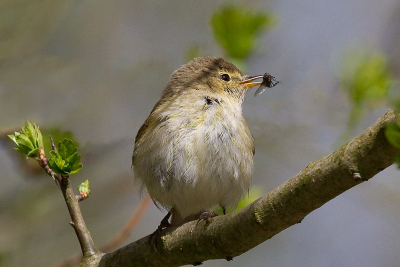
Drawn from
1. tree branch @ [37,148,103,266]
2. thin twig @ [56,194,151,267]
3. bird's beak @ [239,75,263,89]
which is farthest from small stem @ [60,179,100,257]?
bird's beak @ [239,75,263,89]

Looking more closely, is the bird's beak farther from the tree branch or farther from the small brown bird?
the tree branch

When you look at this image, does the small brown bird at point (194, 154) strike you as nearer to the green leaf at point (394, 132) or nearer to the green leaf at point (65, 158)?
the green leaf at point (65, 158)

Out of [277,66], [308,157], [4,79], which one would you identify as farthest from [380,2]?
[4,79]

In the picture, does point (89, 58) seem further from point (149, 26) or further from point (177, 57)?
point (149, 26)

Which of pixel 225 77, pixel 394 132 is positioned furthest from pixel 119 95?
pixel 394 132

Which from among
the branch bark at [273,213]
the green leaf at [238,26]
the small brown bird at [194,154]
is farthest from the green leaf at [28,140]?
the green leaf at [238,26]

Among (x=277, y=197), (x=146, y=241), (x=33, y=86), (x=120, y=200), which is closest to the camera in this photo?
(x=277, y=197)
